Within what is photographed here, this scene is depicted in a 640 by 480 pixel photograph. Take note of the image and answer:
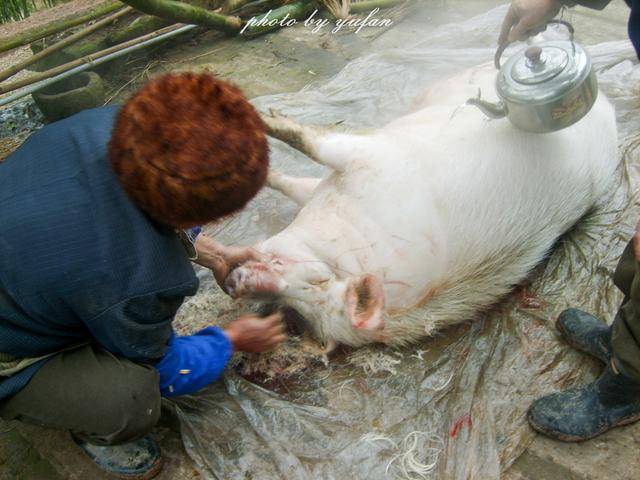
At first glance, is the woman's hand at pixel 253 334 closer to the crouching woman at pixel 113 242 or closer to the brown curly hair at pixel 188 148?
the crouching woman at pixel 113 242

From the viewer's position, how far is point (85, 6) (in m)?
5.19

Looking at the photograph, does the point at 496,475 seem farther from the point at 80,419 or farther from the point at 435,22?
the point at 435,22

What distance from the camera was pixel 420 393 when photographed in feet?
7.91

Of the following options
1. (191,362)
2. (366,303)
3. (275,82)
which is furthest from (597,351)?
(275,82)

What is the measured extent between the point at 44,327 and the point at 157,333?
0.31 meters

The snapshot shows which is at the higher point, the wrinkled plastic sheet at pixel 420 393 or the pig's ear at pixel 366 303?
the pig's ear at pixel 366 303

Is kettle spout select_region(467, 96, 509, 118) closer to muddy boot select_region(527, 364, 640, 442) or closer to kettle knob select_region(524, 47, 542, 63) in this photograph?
kettle knob select_region(524, 47, 542, 63)

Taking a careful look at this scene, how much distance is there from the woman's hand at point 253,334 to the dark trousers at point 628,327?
1196 mm

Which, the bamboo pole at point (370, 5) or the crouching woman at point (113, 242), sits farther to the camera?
the bamboo pole at point (370, 5)

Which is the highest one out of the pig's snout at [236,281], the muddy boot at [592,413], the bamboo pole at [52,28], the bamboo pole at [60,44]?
the bamboo pole at [52,28]

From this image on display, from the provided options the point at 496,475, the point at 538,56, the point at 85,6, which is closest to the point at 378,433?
the point at 496,475

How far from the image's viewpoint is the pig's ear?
86.0 inches

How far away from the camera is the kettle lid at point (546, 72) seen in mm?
2045

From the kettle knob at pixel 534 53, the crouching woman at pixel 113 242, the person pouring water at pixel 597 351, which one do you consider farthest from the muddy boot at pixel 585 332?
the crouching woman at pixel 113 242
